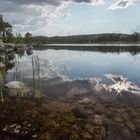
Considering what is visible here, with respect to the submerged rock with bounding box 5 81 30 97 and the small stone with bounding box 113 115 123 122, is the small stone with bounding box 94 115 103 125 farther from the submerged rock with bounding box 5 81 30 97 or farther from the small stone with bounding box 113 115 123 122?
the submerged rock with bounding box 5 81 30 97

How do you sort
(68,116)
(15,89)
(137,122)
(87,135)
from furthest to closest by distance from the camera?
(15,89) → (68,116) → (137,122) → (87,135)

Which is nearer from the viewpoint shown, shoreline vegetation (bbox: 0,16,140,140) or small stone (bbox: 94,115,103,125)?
shoreline vegetation (bbox: 0,16,140,140)

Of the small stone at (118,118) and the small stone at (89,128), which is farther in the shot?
the small stone at (118,118)

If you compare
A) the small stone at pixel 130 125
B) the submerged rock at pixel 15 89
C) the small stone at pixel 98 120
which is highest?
the submerged rock at pixel 15 89

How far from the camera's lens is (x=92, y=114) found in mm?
13102

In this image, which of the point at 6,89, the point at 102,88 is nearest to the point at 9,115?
the point at 6,89

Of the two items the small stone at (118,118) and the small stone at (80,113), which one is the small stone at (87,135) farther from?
the small stone at (118,118)

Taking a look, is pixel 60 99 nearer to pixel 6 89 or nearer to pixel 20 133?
pixel 6 89

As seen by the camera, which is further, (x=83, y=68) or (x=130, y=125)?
(x=83, y=68)

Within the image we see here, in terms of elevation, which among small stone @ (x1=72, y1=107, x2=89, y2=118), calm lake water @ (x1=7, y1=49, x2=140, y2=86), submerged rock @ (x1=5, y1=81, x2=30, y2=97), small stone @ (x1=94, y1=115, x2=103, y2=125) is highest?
submerged rock @ (x1=5, y1=81, x2=30, y2=97)

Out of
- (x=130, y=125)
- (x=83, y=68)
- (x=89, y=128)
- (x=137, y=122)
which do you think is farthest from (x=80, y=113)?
(x=83, y=68)

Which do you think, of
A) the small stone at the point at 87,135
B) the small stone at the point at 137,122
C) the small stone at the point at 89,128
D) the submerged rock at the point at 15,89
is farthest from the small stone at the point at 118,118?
the submerged rock at the point at 15,89

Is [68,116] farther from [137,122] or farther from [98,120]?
[137,122]

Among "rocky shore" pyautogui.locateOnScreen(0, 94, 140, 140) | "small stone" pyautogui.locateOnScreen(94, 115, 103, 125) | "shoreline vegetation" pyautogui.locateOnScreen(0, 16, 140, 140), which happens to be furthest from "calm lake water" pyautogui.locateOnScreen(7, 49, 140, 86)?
"small stone" pyautogui.locateOnScreen(94, 115, 103, 125)
